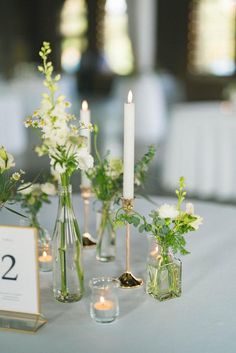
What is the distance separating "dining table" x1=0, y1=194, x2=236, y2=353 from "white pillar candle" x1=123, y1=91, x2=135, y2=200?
236 millimetres

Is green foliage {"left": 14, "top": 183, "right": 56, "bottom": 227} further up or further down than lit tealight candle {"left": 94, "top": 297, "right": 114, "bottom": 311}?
further up

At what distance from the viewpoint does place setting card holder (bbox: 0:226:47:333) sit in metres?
1.04

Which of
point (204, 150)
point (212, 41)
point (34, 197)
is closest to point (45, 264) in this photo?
point (34, 197)

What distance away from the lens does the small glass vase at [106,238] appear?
1412mm

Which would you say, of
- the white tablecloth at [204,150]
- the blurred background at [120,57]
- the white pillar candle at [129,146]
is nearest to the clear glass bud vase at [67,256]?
the white pillar candle at [129,146]

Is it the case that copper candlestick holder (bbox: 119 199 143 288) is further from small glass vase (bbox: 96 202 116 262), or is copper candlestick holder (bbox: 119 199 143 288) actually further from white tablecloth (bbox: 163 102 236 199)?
white tablecloth (bbox: 163 102 236 199)

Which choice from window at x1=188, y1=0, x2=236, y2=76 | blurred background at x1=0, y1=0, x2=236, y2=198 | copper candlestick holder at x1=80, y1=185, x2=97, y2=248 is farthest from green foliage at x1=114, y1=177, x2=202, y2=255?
window at x1=188, y1=0, x2=236, y2=76

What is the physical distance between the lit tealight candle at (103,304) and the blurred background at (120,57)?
16.0ft

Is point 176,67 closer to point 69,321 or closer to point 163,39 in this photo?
point 163,39

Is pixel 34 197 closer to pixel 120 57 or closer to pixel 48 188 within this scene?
pixel 48 188

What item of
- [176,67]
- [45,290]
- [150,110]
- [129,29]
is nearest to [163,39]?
[176,67]

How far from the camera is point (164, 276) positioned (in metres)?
1.18

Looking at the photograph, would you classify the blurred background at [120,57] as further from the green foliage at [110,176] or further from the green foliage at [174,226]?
the green foliage at [174,226]

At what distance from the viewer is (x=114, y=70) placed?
9477 millimetres
